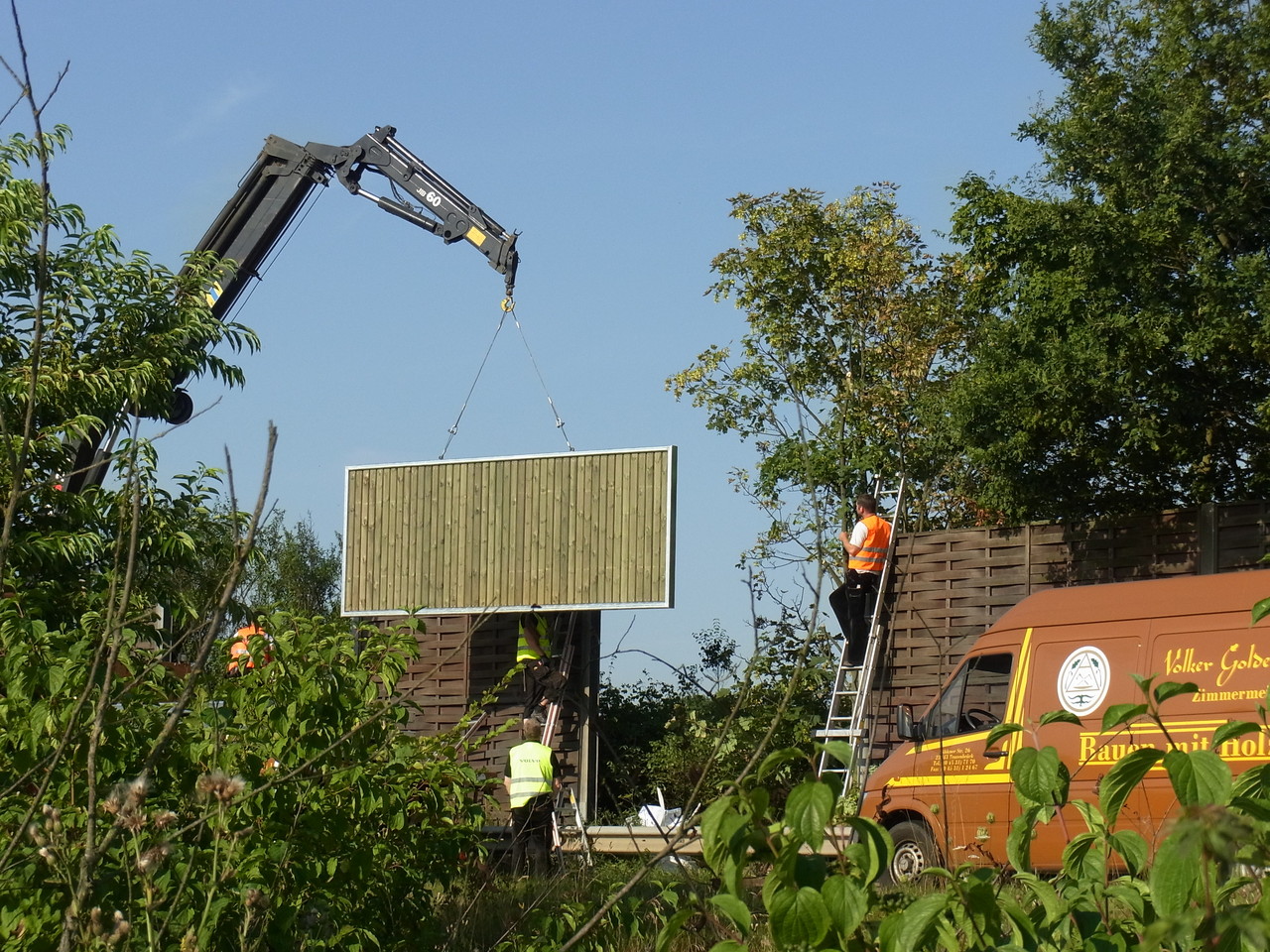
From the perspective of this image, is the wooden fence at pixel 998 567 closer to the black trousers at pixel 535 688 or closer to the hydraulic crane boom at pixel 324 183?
the black trousers at pixel 535 688

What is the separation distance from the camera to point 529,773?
12102 mm

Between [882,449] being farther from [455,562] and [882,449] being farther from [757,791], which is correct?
[757,791]

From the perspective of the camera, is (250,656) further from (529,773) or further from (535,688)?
(535,688)

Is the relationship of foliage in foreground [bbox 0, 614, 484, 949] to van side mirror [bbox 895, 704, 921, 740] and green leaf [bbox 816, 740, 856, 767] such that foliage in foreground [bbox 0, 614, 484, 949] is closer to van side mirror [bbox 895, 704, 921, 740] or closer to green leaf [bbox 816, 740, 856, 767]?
green leaf [bbox 816, 740, 856, 767]

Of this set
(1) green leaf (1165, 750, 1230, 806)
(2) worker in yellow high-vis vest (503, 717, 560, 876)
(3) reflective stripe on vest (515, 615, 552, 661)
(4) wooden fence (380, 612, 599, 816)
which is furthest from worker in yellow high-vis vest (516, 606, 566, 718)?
(1) green leaf (1165, 750, 1230, 806)

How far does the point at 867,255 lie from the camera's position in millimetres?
23562

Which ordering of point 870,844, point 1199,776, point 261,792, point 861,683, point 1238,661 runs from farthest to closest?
point 861,683
point 1238,661
point 261,792
point 870,844
point 1199,776

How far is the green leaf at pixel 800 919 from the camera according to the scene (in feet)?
7.69

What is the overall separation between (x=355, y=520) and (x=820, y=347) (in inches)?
338

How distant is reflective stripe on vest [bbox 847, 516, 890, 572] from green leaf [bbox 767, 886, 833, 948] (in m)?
14.2

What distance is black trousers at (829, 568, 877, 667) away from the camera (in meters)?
16.7

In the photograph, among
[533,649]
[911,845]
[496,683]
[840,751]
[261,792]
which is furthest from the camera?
[496,683]

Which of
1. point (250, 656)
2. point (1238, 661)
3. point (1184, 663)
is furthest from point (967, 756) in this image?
point (250, 656)

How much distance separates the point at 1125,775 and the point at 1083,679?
8757mm
